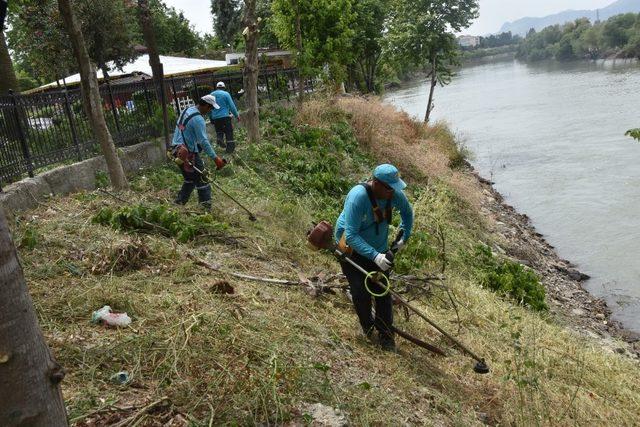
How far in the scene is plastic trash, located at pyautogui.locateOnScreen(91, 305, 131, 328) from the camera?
4398 millimetres

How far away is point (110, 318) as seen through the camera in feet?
14.5

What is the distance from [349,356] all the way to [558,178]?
1654cm

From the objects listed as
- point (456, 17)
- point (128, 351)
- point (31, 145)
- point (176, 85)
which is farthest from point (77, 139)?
point (456, 17)

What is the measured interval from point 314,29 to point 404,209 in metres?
14.3

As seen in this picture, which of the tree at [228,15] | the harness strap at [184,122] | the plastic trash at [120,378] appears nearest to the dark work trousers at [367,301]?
the plastic trash at [120,378]

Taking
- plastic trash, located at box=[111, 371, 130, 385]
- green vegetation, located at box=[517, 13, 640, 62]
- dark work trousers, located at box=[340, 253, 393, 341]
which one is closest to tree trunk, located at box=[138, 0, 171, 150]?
dark work trousers, located at box=[340, 253, 393, 341]

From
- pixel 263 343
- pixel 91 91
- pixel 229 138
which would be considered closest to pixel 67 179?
pixel 91 91

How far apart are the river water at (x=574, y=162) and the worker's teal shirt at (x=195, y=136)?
7.48m

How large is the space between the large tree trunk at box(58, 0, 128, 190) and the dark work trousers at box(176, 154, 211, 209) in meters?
0.92

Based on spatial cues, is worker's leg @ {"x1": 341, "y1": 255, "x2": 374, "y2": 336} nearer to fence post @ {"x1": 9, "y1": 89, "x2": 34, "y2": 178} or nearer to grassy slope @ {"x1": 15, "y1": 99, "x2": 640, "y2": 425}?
grassy slope @ {"x1": 15, "y1": 99, "x2": 640, "y2": 425}

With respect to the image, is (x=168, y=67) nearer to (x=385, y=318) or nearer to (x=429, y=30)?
(x=429, y=30)

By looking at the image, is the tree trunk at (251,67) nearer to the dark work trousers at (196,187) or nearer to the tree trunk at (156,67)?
the tree trunk at (156,67)

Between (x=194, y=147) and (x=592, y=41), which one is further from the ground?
(x=194, y=147)

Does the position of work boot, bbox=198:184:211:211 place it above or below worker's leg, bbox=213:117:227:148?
below
